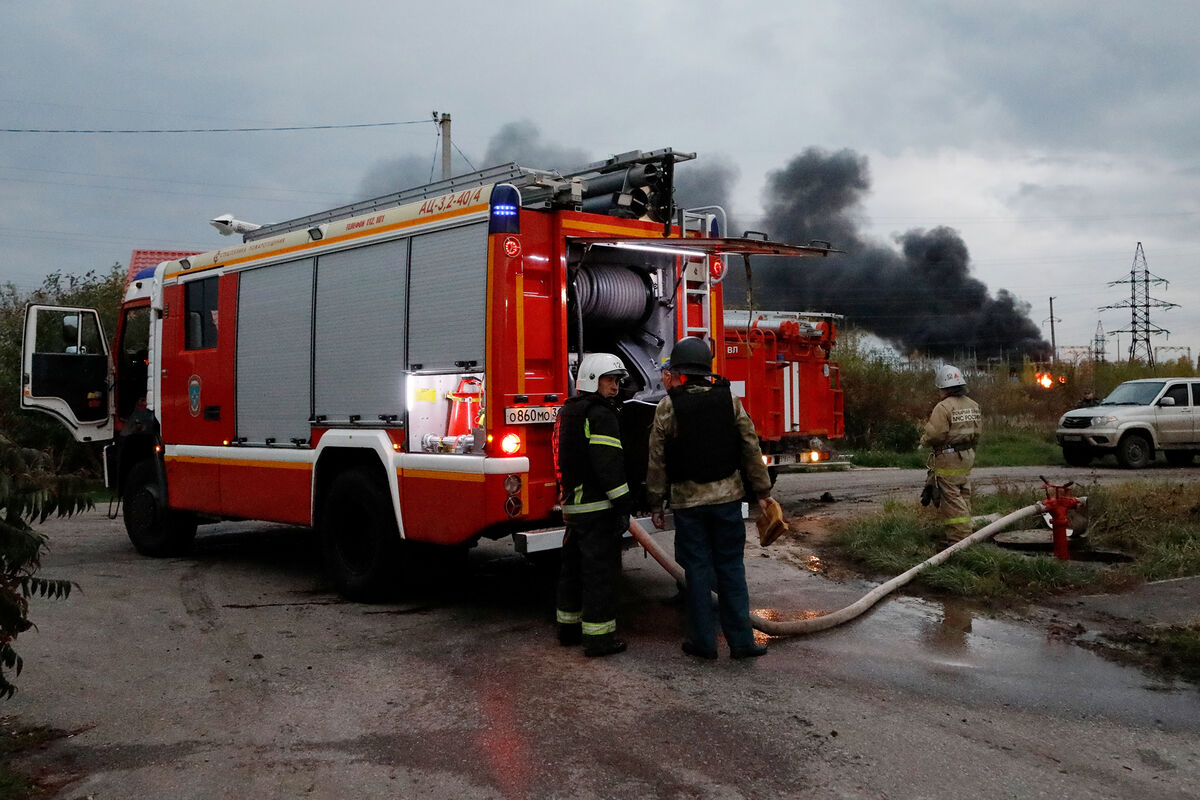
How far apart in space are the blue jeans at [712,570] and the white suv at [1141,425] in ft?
48.8

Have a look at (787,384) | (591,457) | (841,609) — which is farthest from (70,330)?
(787,384)

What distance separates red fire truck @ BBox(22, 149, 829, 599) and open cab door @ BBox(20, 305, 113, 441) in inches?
3.0

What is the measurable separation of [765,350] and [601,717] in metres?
9.01

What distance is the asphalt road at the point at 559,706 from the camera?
3.88 m

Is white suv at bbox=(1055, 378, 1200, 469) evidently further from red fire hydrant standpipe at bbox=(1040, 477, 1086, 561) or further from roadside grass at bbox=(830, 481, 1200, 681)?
red fire hydrant standpipe at bbox=(1040, 477, 1086, 561)

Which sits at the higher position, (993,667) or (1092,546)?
(1092,546)

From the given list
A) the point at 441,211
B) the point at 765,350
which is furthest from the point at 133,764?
the point at 765,350

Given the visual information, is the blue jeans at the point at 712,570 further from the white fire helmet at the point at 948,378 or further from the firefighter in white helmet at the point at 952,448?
the white fire helmet at the point at 948,378

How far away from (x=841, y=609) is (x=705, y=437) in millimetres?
1818

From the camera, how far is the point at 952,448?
28.3ft

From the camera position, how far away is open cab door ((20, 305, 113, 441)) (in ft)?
30.6

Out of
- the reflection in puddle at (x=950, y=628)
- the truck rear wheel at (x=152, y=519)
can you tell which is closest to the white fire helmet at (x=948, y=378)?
the reflection in puddle at (x=950, y=628)

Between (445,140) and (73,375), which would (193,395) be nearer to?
(73,375)

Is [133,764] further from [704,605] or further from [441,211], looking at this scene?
[441,211]
